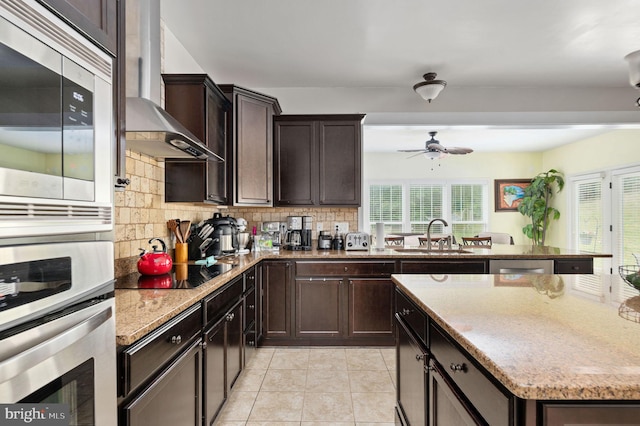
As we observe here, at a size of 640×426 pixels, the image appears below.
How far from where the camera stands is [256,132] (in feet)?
11.5

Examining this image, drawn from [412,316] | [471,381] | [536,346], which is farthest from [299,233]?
[536,346]

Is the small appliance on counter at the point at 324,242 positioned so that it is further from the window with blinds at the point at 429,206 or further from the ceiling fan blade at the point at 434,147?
the window with blinds at the point at 429,206

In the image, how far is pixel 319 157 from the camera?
12.5 feet

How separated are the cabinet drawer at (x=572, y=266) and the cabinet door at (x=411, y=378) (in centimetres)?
226

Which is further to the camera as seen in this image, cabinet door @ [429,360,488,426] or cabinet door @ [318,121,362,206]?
cabinet door @ [318,121,362,206]

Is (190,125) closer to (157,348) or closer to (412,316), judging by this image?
(157,348)

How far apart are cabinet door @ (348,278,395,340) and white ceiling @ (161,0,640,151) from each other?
1.92 m

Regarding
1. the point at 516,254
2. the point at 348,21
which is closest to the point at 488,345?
the point at 348,21

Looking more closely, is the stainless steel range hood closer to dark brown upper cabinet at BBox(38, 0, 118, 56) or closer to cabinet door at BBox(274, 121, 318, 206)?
dark brown upper cabinet at BBox(38, 0, 118, 56)

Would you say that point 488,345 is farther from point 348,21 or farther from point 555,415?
point 348,21

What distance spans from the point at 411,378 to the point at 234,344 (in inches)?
48.5

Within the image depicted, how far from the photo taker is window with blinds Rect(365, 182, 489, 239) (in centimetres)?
773

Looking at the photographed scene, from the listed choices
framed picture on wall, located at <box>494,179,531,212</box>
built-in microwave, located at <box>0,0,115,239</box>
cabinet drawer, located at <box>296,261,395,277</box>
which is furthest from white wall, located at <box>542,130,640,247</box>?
built-in microwave, located at <box>0,0,115,239</box>

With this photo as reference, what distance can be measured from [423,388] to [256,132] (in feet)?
9.05
